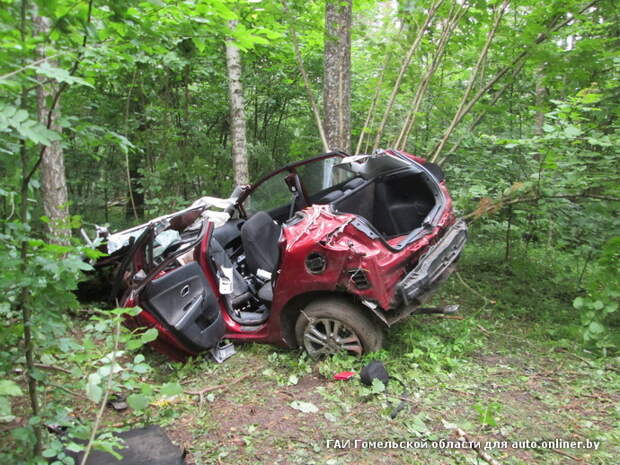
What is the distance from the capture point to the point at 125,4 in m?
2.03

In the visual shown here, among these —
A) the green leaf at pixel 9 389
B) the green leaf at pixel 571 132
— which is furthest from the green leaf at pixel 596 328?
the green leaf at pixel 9 389

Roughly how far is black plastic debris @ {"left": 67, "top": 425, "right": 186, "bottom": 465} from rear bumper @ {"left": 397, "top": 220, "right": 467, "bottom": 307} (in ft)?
6.44

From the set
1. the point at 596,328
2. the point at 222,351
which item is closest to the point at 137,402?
the point at 222,351

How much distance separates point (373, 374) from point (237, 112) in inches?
204

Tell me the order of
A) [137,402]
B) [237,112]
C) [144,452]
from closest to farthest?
[137,402] < [144,452] < [237,112]

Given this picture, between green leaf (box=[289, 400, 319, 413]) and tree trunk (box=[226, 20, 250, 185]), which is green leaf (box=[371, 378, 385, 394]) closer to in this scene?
green leaf (box=[289, 400, 319, 413])

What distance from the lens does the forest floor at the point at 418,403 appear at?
269 cm

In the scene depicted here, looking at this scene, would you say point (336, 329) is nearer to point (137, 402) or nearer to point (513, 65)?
point (137, 402)

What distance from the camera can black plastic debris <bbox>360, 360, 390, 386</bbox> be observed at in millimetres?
3355

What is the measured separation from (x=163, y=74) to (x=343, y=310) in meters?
5.98

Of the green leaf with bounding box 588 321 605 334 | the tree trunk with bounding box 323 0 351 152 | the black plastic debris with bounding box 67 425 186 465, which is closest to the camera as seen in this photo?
the black plastic debris with bounding box 67 425 186 465

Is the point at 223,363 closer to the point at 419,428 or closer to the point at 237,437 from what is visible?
the point at 237,437

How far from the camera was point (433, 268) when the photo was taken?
11.8 feet

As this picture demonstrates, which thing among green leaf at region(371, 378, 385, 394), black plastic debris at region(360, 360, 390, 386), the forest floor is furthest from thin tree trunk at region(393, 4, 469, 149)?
green leaf at region(371, 378, 385, 394)
